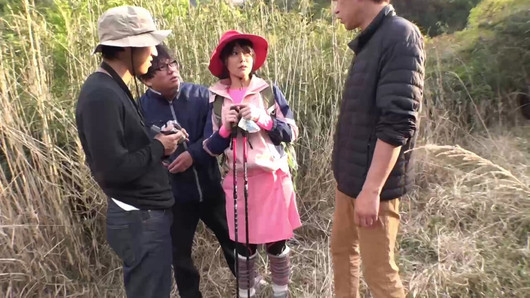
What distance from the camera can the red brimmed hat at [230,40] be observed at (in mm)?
2133

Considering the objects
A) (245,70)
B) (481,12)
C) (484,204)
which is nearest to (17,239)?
(245,70)

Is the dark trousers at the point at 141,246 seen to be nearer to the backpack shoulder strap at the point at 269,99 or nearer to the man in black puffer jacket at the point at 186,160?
the man in black puffer jacket at the point at 186,160

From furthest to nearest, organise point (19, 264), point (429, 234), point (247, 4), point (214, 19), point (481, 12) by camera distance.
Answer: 1. point (481, 12)
2. point (247, 4)
3. point (214, 19)
4. point (429, 234)
5. point (19, 264)

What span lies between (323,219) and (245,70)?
1.34 m

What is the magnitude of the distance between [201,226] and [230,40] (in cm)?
124

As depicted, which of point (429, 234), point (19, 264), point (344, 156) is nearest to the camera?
point (344, 156)

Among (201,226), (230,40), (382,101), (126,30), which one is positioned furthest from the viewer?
(201,226)

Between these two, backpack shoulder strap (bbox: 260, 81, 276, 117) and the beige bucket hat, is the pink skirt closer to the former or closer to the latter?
backpack shoulder strap (bbox: 260, 81, 276, 117)

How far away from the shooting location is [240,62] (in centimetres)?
214

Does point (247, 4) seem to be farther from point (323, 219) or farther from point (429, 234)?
point (429, 234)

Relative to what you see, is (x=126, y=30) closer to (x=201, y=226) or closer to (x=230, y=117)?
(x=230, y=117)

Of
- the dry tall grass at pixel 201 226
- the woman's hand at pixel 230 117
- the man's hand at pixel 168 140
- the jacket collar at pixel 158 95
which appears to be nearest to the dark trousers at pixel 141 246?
the man's hand at pixel 168 140

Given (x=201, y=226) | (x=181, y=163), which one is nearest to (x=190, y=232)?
(x=181, y=163)

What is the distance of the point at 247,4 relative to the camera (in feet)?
10.7
